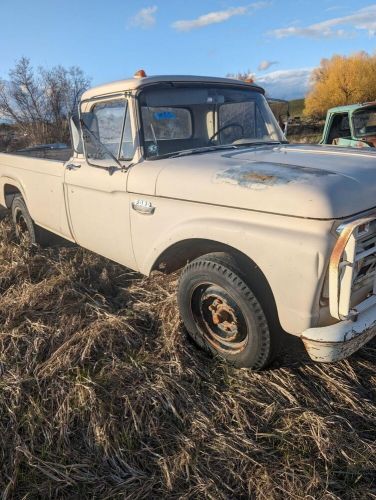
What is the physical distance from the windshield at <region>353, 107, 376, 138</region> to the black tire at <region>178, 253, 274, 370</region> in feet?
24.0

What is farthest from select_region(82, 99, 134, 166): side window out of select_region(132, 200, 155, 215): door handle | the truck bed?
the truck bed

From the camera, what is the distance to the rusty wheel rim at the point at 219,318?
2.90 meters

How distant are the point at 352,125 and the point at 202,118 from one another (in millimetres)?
6127

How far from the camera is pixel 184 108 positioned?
389 cm

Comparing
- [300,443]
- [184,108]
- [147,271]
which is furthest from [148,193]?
[300,443]

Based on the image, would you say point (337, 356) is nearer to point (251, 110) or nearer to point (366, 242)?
point (366, 242)

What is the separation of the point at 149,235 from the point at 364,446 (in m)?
1.99

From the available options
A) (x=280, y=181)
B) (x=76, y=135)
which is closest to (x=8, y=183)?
(x=76, y=135)

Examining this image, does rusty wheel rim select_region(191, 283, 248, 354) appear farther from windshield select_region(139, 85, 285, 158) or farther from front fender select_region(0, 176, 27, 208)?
front fender select_region(0, 176, 27, 208)

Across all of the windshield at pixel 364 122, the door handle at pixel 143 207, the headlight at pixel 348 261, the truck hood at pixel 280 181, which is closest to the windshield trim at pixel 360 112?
the windshield at pixel 364 122

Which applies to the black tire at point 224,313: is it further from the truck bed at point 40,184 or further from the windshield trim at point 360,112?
the windshield trim at point 360,112

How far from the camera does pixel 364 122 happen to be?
358 inches

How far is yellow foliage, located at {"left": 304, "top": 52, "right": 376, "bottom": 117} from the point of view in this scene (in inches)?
991

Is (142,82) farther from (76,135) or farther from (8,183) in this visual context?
(8,183)
